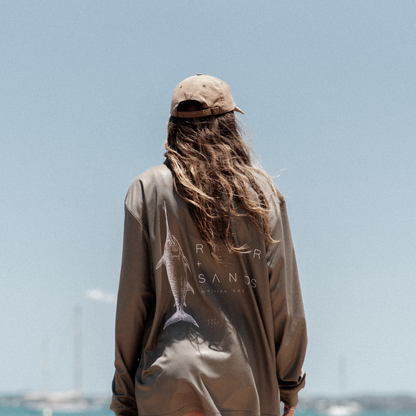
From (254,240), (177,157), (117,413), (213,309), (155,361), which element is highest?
(177,157)

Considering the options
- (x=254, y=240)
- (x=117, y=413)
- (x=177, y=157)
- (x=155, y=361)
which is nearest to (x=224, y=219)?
(x=254, y=240)

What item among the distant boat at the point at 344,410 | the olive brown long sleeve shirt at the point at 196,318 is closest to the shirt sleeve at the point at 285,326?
the olive brown long sleeve shirt at the point at 196,318

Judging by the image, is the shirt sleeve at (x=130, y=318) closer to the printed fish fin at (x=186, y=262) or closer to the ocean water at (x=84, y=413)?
the printed fish fin at (x=186, y=262)

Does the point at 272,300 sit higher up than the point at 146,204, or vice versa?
the point at 146,204

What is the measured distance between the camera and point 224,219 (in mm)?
3195

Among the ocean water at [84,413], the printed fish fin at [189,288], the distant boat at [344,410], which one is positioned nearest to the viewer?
the printed fish fin at [189,288]

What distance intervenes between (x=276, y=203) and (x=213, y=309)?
581 millimetres

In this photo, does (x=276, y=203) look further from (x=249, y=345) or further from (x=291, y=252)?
(x=249, y=345)

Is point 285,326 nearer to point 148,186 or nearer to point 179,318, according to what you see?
point 179,318

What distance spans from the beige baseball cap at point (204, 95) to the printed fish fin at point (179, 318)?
2.95ft

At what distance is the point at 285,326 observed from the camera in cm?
325

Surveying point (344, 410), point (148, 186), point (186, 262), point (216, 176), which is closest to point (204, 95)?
point (216, 176)

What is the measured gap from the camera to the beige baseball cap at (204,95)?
3.35 meters

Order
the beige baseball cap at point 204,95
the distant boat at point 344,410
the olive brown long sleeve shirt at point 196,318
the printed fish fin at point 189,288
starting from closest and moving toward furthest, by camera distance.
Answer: the olive brown long sleeve shirt at point 196,318 → the printed fish fin at point 189,288 → the beige baseball cap at point 204,95 → the distant boat at point 344,410
